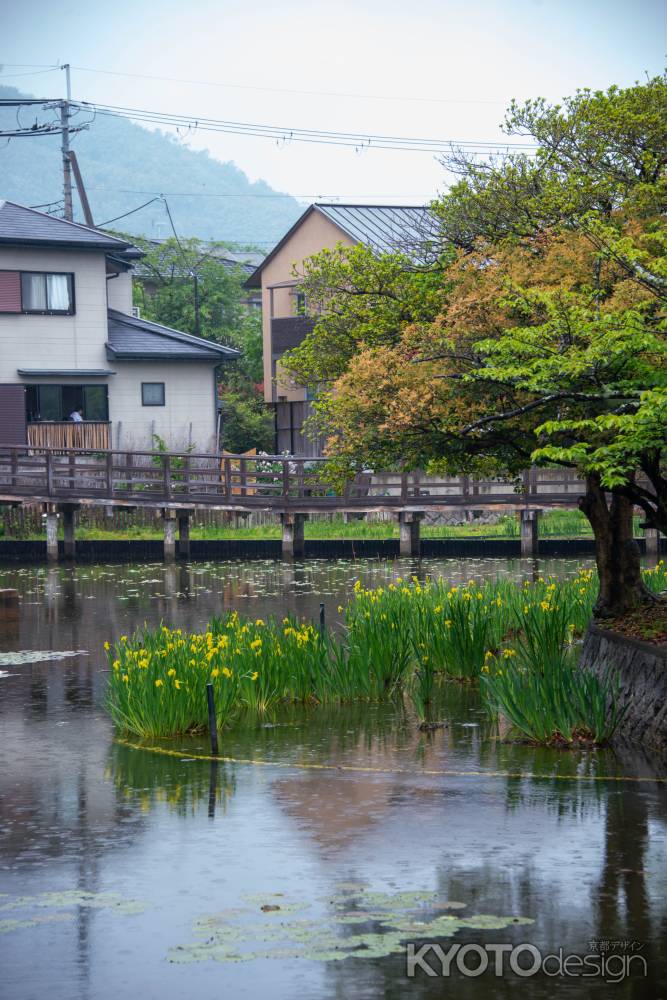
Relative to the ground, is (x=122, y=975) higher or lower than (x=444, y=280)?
lower

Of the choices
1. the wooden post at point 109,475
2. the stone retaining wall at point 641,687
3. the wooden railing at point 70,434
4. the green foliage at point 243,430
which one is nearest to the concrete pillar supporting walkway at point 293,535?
the wooden post at point 109,475

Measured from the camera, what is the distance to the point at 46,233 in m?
43.3

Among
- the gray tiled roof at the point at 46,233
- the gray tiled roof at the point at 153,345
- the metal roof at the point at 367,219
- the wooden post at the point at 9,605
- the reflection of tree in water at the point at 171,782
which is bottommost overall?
the reflection of tree in water at the point at 171,782

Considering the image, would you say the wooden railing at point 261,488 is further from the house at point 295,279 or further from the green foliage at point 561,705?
the green foliage at point 561,705

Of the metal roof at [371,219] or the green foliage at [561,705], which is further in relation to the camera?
the metal roof at [371,219]

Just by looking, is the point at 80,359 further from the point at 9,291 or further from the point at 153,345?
the point at 9,291

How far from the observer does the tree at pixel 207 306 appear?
2238 inches

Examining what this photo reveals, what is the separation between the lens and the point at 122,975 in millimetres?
7539

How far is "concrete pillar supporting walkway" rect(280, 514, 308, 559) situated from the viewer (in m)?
36.9

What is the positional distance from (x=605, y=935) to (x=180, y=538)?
99.6ft

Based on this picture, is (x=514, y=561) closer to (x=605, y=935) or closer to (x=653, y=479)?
(x=653, y=479)

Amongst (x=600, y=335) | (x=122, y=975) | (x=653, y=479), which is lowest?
(x=122, y=975)

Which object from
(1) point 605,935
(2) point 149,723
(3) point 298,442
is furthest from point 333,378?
(3) point 298,442

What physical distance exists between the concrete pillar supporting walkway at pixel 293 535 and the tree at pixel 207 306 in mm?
17219
